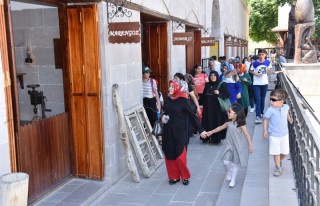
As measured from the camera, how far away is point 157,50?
8891 millimetres

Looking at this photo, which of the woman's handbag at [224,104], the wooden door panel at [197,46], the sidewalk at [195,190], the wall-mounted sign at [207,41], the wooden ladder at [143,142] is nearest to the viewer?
the sidewalk at [195,190]

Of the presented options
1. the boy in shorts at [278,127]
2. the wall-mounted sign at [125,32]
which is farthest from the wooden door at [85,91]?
the boy in shorts at [278,127]

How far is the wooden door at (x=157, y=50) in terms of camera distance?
28.9ft

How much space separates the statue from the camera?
14477mm

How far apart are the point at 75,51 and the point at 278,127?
9.66 feet

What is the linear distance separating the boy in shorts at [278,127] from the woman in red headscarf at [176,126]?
0.98m

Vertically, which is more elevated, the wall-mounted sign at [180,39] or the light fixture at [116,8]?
the light fixture at [116,8]

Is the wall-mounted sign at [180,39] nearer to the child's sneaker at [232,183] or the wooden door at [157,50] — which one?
the wooden door at [157,50]

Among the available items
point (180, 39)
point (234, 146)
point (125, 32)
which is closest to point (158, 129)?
point (234, 146)

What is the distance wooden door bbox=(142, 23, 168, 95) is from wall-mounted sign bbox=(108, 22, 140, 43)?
3515 millimetres

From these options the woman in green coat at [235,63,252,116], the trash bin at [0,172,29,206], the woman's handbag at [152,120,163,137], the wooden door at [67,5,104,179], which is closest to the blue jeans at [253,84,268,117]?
the woman in green coat at [235,63,252,116]

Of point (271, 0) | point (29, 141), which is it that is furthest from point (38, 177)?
point (271, 0)

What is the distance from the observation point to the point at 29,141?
472cm

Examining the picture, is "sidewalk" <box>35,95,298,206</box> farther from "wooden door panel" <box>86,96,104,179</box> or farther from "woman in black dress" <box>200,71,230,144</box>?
"woman in black dress" <box>200,71,230,144</box>
